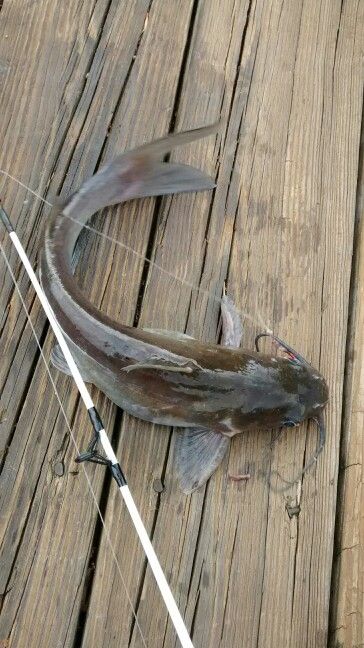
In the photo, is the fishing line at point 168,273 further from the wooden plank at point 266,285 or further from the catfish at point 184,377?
the catfish at point 184,377

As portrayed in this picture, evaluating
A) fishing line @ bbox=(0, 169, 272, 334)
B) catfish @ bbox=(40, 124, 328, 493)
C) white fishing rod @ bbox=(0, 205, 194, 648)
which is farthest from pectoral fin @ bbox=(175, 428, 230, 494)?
fishing line @ bbox=(0, 169, 272, 334)

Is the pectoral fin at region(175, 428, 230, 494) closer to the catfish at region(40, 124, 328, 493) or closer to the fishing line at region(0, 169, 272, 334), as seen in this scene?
the catfish at region(40, 124, 328, 493)

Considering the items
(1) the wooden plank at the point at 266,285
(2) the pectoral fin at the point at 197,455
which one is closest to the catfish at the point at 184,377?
(2) the pectoral fin at the point at 197,455

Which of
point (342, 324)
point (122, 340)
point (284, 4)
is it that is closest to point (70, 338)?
point (122, 340)

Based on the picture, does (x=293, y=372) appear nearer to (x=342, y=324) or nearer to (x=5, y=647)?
(x=342, y=324)

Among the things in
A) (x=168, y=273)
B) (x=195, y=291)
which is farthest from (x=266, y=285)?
(x=168, y=273)

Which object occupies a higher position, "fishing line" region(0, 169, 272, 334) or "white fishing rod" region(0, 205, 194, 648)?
"fishing line" region(0, 169, 272, 334)

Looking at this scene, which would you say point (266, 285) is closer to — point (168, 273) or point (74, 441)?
point (168, 273)
